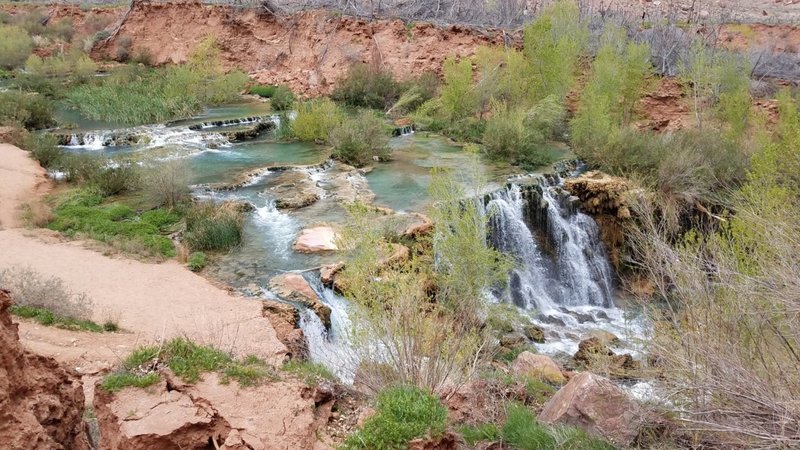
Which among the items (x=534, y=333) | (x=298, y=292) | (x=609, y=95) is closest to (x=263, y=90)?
(x=609, y=95)

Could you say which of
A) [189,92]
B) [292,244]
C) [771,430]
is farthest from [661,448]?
[189,92]

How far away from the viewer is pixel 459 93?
2181cm

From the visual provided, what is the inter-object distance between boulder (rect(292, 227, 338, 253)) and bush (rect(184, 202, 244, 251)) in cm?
135

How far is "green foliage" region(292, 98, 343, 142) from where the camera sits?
2006 cm

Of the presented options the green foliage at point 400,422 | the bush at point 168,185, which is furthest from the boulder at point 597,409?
the bush at point 168,185

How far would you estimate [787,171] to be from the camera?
426 inches

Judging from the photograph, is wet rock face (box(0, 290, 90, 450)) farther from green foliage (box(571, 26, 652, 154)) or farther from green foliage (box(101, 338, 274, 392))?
green foliage (box(571, 26, 652, 154))

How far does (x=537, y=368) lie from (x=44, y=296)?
7709 mm

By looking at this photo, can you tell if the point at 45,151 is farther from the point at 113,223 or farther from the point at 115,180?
the point at 113,223

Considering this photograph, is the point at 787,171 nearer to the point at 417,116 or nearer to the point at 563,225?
the point at 563,225

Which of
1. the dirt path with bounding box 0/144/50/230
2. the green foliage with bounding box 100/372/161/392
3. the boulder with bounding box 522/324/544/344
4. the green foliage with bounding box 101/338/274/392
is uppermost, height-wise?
the green foliage with bounding box 100/372/161/392

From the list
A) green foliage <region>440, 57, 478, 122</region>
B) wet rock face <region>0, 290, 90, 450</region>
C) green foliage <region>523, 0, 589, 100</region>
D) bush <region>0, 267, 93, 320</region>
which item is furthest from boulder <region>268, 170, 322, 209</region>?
green foliage <region>523, 0, 589, 100</region>

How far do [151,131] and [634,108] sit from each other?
17811 mm

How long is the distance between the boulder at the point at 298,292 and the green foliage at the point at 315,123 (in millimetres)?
10012
